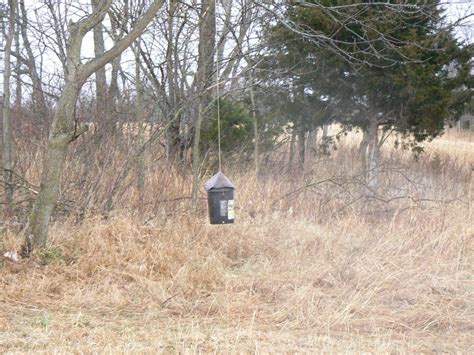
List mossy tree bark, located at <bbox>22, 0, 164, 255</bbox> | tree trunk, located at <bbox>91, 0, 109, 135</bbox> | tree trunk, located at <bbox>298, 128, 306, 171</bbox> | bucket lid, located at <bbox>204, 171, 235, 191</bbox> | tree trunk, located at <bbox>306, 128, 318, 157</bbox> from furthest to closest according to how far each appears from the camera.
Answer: tree trunk, located at <bbox>306, 128, 318, 157</bbox> → tree trunk, located at <bbox>298, 128, 306, 171</bbox> → tree trunk, located at <bbox>91, 0, 109, 135</bbox> → bucket lid, located at <bbox>204, 171, 235, 191</bbox> → mossy tree bark, located at <bbox>22, 0, 164, 255</bbox>

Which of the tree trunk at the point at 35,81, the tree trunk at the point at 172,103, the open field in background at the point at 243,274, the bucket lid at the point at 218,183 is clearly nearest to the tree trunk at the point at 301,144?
the tree trunk at the point at 172,103

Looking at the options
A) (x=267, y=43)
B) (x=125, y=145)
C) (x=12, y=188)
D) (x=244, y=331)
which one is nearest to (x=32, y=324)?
(x=244, y=331)

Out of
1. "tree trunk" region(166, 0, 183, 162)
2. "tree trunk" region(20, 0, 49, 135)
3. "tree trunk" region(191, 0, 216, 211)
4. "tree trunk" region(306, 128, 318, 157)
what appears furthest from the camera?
"tree trunk" region(306, 128, 318, 157)

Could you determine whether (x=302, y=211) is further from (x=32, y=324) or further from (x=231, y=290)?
(x=32, y=324)

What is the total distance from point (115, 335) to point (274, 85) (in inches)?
333

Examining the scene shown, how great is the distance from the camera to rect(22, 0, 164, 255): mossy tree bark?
213 inches

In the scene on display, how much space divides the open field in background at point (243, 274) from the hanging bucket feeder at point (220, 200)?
49 centimetres

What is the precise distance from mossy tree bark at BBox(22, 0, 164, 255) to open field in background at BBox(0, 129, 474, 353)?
1.02ft

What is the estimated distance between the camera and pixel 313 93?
11.7 meters

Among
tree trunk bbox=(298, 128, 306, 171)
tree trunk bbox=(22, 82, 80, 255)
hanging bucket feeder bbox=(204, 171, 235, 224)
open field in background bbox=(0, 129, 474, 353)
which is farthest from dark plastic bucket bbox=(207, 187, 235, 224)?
tree trunk bbox=(298, 128, 306, 171)

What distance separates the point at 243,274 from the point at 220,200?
811 millimetres

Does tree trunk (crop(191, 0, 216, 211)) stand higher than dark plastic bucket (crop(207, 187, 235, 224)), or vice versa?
tree trunk (crop(191, 0, 216, 211))

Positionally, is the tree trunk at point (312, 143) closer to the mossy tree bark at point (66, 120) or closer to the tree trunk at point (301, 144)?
the tree trunk at point (301, 144)

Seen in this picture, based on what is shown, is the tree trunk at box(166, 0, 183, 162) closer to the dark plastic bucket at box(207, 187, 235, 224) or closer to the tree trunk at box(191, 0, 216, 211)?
the tree trunk at box(191, 0, 216, 211)
